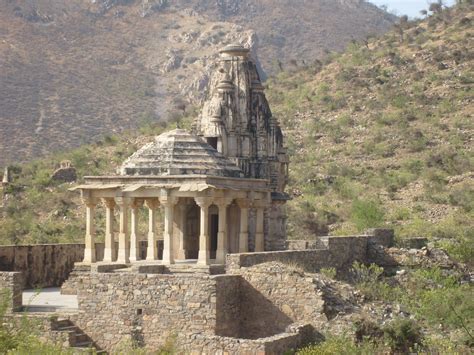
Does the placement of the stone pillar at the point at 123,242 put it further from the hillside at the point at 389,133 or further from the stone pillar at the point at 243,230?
the hillside at the point at 389,133

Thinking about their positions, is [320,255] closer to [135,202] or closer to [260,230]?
[260,230]

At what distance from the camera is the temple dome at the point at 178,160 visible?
29109 millimetres

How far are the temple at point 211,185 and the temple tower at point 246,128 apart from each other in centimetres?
3

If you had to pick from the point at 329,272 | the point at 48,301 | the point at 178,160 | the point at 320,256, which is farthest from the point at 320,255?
the point at 48,301

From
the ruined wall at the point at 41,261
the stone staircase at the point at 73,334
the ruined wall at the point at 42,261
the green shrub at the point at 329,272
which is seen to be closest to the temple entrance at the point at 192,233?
the ruined wall at the point at 42,261

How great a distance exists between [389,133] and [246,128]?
88.3ft

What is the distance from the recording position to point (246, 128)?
34344 millimetres

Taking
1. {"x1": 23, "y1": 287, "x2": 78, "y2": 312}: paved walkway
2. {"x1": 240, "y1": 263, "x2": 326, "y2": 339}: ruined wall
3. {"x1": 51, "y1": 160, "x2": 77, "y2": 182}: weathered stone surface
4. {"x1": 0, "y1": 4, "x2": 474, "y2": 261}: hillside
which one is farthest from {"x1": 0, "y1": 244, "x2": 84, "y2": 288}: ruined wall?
{"x1": 51, "y1": 160, "x2": 77, "y2": 182}: weathered stone surface

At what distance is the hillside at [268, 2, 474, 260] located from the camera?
4884 cm

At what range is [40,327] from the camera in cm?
2116

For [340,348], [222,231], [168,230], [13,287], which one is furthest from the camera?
[222,231]

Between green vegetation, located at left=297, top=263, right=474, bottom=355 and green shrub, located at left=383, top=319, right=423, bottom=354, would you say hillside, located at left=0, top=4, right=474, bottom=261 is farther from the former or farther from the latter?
green shrub, located at left=383, top=319, right=423, bottom=354

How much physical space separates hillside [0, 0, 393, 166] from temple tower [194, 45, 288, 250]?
44985 mm

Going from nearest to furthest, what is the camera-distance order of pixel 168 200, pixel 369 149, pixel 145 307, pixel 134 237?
1. pixel 145 307
2. pixel 168 200
3. pixel 134 237
4. pixel 369 149
